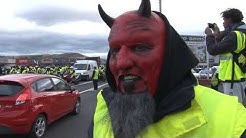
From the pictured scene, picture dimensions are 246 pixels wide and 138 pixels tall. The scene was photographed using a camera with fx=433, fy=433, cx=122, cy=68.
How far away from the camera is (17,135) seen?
33.5 feet

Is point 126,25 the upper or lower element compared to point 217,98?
upper

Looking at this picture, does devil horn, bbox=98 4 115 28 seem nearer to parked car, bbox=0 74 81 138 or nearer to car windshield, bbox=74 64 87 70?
parked car, bbox=0 74 81 138

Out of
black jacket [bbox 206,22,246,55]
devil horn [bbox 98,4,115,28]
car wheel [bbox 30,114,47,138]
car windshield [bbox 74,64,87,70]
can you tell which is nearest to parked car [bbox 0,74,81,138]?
car wheel [bbox 30,114,47,138]

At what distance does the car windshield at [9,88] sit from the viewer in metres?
9.68

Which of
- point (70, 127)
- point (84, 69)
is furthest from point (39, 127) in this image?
point (84, 69)

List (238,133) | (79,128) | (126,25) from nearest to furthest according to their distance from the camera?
1. (238,133)
2. (126,25)
3. (79,128)

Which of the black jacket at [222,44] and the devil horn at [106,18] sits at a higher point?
the devil horn at [106,18]

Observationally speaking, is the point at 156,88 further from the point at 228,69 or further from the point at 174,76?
the point at 228,69

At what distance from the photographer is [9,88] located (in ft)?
32.1

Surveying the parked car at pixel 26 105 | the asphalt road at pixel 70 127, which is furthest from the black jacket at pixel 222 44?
the parked car at pixel 26 105

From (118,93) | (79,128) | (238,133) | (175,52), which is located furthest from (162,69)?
(79,128)

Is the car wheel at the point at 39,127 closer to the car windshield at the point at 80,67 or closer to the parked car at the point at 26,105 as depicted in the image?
the parked car at the point at 26,105

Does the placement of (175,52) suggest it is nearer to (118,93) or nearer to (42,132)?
(118,93)

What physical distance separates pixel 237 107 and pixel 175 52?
0.35m
